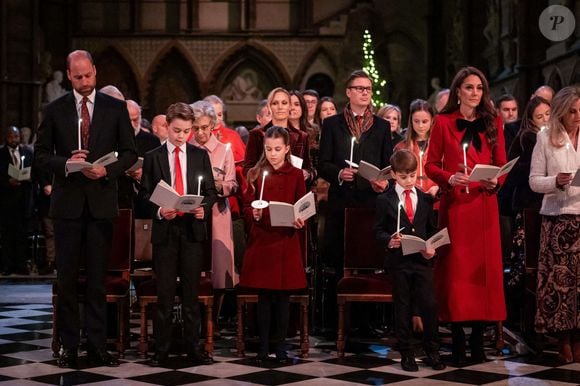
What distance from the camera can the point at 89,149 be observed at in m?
6.04

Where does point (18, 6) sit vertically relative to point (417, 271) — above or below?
above

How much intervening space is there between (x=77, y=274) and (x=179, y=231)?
2.21 feet

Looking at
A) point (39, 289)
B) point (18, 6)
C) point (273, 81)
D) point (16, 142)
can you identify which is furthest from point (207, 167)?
point (273, 81)

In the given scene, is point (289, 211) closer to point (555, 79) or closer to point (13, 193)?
point (13, 193)

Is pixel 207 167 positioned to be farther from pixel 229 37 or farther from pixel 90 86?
pixel 229 37

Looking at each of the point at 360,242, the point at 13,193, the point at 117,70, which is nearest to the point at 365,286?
the point at 360,242

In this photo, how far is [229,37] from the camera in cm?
2030

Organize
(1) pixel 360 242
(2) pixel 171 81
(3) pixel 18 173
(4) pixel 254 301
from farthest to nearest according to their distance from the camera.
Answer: (2) pixel 171 81
(3) pixel 18 173
(1) pixel 360 242
(4) pixel 254 301

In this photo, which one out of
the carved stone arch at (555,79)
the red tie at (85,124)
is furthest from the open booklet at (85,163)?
the carved stone arch at (555,79)

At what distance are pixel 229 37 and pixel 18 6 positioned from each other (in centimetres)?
462

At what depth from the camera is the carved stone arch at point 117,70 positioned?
20109 millimetres

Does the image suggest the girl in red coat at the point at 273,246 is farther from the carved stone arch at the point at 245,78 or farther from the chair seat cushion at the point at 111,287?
the carved stone arch at the point at 245,78

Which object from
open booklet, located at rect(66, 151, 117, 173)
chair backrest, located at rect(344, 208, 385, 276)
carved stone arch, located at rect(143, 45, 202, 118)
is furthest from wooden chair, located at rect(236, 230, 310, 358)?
carved stone arch, located at rect(143, 45, 202, 118)

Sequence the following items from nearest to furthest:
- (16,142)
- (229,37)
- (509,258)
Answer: (509,258) → (16,142) → (229,37)
